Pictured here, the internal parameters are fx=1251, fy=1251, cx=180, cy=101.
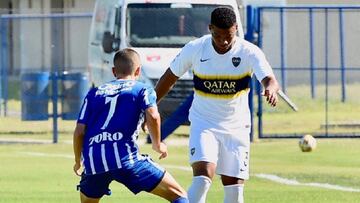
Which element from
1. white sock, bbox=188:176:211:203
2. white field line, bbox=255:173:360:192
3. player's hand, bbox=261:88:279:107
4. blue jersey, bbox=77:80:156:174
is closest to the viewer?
blue jersey, bbox=77:80:156:174

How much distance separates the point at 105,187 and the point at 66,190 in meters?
5.87

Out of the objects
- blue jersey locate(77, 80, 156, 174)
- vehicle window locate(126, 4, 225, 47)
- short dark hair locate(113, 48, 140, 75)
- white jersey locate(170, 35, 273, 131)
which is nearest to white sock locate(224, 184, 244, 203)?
white jersey locate(170, 35, 273, 131)

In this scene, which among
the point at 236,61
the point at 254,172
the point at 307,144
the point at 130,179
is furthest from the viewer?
the point at 307,144

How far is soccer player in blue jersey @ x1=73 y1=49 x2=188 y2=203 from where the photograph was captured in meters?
9.14

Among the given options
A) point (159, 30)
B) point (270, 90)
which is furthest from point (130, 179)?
point (159, 30)

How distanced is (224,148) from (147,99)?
4.04 ft

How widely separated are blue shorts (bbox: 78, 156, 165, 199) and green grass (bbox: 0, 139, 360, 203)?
14.4 feet

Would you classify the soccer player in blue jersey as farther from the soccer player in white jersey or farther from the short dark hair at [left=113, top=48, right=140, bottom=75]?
the soccer player in white jersey

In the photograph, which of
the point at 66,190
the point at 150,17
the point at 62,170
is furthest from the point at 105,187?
the point at 150,17

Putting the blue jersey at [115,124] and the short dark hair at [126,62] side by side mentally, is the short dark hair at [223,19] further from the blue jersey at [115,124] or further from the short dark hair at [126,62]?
the blue jersey at [115,124]

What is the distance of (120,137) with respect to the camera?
30.0 ft

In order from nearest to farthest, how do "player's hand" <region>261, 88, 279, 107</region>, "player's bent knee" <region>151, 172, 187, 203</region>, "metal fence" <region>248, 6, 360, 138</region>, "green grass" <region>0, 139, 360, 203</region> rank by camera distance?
"player's bent knee" <region>151, 172, 187, 203</region>, "player's hand" <region>261, 88, 279, 107</region>, "green grass" <region>0, 139, 360, 203</region>, "metal fence" <region>248, 6, 360, 138</region>

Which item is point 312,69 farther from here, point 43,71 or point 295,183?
point 295,183

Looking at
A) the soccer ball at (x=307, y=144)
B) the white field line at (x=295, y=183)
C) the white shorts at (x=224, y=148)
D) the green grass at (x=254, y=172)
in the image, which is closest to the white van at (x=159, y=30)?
the green grass at (x=254, y=172)
